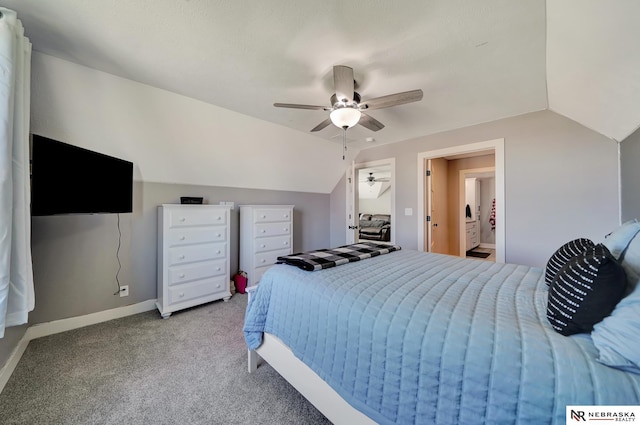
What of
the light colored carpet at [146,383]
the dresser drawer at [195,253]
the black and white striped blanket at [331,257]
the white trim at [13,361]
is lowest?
the light colored carpet at [146,383]

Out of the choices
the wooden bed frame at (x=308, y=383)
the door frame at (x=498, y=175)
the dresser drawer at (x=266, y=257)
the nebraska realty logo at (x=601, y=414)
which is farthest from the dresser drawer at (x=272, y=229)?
the nebraska realty logo at (x=601, y=414)

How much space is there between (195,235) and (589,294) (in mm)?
3099

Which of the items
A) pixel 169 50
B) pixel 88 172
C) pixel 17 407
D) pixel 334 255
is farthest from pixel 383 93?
pixel 17 407

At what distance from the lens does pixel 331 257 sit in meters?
1.90

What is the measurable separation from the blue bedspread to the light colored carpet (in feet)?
1.12

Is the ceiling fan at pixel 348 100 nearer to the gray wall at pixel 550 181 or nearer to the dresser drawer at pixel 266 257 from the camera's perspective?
the gray wall at pixel 550 181

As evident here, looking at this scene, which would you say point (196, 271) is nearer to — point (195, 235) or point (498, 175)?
point (195, 235)

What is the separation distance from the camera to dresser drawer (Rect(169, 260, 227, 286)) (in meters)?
2.59

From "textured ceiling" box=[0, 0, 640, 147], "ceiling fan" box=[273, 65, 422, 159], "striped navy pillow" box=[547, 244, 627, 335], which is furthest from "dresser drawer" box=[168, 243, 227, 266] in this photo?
"striped navy pillow" box=[547, 244, 627, 335]

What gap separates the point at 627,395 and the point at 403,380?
621mm

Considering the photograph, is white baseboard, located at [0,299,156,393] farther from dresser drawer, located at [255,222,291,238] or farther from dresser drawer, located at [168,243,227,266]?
dresser drawer, located at [255,222,291,238]

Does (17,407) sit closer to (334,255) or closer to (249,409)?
(249,409)

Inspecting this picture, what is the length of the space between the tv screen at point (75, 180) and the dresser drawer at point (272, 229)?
1.50 metres

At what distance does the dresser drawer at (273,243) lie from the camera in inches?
133
